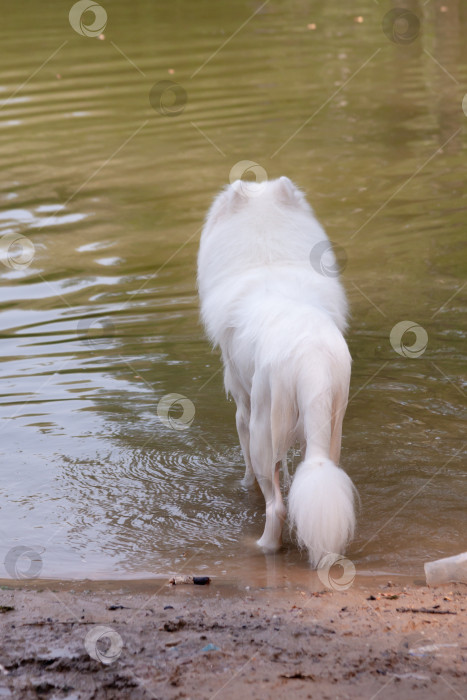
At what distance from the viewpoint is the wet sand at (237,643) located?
3.10 metres

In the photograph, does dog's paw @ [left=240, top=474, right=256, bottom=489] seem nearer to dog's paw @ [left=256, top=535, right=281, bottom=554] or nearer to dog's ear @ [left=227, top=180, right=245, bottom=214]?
dog's paw @ [left=256, top=535, right=281, bottom=554]

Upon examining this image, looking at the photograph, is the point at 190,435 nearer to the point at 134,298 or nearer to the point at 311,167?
the point at 134,298

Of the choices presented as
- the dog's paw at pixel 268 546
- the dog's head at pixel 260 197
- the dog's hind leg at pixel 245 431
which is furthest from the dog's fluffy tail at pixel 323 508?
the dog's head at pixel 260 197

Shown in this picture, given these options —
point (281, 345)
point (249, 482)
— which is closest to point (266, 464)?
point (281, 345)

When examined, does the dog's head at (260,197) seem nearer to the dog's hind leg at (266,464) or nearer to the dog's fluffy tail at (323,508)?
the dog's hind leg at (266,464)

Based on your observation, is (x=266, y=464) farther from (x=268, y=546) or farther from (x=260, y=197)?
(x=260, y=197)

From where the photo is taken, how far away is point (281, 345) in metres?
4.14

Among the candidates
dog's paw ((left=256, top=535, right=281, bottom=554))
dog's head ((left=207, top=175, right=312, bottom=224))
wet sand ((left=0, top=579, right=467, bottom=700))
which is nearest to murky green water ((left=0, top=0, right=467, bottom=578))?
dog's paw ((left=256, top=535, right=281, bottom=554))

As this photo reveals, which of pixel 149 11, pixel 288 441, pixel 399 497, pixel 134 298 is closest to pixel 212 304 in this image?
pixel 288 441

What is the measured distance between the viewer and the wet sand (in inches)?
122

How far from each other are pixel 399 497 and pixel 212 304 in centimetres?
145

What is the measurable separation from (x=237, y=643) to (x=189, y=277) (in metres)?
6.15

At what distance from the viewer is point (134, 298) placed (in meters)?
8.77

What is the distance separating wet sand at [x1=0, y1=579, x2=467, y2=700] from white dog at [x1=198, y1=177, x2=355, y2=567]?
361mm
